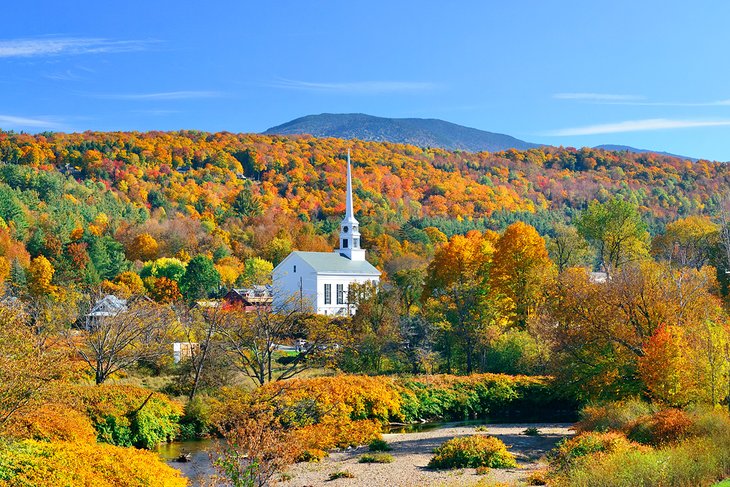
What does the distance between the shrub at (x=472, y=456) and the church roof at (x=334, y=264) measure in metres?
52.0

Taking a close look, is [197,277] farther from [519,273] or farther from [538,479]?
[538,479]

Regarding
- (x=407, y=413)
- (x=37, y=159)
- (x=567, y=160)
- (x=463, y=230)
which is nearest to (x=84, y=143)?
(x=37, y=159)

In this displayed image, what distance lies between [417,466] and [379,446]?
406 centimetres

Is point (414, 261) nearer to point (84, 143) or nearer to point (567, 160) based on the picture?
point (84, 143)

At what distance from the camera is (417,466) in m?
25.4

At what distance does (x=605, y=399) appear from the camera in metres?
31.0

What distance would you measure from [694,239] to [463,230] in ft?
154

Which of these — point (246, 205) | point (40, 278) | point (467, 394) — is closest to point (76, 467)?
point (467, 394)

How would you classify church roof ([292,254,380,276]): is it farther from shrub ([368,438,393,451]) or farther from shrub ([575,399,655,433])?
shrub ([575,399,655,433])

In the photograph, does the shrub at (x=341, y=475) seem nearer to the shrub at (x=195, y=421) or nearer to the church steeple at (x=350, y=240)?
the shrub at (x=195, y=421)

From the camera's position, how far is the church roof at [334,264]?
257 feet

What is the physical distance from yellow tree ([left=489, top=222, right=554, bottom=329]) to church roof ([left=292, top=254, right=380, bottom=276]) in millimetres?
28907

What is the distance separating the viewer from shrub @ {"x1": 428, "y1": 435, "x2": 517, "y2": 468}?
25000 millimetres

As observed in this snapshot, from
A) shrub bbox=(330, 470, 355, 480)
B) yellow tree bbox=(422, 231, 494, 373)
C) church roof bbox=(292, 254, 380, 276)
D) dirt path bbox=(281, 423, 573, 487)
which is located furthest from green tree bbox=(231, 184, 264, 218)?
shrub bbox=(330, 470, 355, 480)
